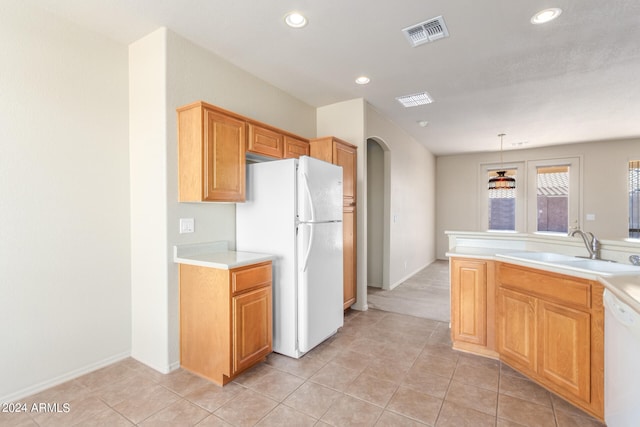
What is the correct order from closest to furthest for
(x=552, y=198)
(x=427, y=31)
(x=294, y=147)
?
(x=427, y=31)
(x=294, y=147)
(x=552, y=198)

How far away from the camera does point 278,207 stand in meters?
2.62

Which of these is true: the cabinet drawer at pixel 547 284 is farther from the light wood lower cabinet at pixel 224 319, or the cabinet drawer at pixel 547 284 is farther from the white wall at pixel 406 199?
the white wall at pixel 406 199

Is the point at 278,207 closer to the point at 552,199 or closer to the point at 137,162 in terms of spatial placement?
the point at 137,162

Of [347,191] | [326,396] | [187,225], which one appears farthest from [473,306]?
[187,225]

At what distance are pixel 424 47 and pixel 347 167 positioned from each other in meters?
1.48

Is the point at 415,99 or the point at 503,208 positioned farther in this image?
the point at 503,208

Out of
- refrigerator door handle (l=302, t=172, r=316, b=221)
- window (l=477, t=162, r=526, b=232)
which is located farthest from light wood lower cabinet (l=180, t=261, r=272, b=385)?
window (l=477, t=162, r=526, b=232)

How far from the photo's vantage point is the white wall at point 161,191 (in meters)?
2.37

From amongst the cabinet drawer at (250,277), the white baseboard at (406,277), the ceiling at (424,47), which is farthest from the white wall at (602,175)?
the cabinet drawer at (250,277)

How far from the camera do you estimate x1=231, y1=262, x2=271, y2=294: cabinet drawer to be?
86.0 inches

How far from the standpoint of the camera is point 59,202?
222cm

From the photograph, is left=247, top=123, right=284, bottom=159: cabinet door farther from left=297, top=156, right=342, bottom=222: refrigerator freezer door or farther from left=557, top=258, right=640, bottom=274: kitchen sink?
left=557, top=258, right=640, bottom=274: kitchen sink

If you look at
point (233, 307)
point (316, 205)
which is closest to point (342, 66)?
point (316, 205)

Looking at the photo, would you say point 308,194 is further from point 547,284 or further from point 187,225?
point 547,284
